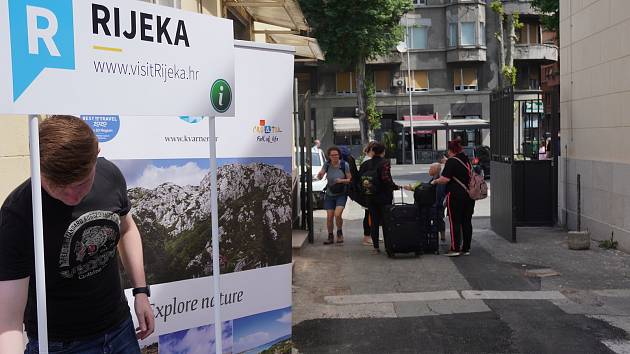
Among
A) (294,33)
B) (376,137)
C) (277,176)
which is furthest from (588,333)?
(376,137)

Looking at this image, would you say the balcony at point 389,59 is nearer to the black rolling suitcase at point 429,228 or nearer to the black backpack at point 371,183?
the black backpack at point 371,183

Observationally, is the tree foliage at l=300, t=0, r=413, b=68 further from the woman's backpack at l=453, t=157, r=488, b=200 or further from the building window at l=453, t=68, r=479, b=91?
the woman's backpack at l=453, t=157, r=488, b=200

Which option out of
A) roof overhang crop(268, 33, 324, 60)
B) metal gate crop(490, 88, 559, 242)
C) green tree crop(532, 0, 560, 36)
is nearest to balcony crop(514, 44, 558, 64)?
green tree crop(532, 0, 560, 36)

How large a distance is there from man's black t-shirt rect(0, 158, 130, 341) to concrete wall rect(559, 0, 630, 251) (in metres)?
8.31

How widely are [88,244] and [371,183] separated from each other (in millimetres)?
7408

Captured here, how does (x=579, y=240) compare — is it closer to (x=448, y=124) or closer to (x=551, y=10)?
(x=551, y=10)

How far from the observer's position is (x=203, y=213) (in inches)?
161

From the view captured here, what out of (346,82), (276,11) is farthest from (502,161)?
(346,82)

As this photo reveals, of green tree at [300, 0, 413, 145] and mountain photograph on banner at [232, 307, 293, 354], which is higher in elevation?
green tree at [300, 0, 413, 145]

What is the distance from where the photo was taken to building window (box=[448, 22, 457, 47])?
1734 inches

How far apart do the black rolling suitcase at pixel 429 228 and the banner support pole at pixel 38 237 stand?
7.57 m

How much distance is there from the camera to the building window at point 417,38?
4484cm

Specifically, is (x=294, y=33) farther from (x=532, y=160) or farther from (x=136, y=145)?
(x=136, y=145)

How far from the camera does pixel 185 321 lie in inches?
157
